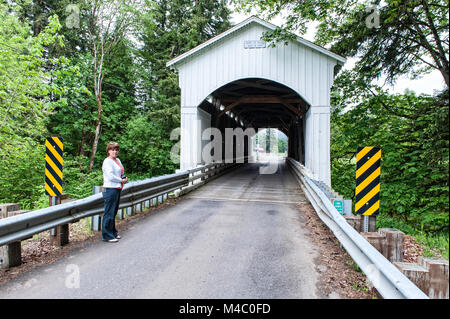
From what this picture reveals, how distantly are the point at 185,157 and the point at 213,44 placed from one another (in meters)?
4.16

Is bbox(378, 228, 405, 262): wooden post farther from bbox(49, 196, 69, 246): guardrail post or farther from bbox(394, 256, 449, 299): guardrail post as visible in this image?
bbox(49, 196, 69, 246): guardrail post

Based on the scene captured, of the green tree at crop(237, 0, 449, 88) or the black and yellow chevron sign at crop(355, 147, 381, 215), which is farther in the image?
the green tree at crop(237, 0, 449, 88)

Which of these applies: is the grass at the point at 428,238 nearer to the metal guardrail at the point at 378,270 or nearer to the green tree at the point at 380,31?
the metal guardrail at the point at 378,270

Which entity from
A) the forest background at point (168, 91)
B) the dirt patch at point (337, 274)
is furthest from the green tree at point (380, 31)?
the dirt patch at point (337, 274)

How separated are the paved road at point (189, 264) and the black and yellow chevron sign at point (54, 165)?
1.07m

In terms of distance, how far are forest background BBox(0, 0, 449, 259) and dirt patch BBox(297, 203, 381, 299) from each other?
32.3 inches

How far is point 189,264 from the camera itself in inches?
126

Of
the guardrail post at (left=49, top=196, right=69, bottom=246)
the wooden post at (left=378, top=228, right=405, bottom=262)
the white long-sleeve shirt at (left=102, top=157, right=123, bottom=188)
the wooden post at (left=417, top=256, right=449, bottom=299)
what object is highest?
the white long-sleeve shirt at (left=102, top=157, right=123, bottom=188)

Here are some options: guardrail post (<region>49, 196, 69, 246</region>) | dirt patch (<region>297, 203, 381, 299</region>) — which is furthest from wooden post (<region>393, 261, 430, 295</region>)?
guardrail post (<region>49, 196, 69, 246</region>)

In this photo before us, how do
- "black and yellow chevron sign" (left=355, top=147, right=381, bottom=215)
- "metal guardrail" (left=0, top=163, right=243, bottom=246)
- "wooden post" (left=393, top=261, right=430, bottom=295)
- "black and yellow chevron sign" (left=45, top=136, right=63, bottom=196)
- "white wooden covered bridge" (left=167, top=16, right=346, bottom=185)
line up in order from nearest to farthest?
"wooden post" (left=393, top=261, right=430, bottom=295) < "metal guardrail" (left=0, top=163, right=243, bottom=246) < "black and yellow chevron sign" (left=355, top=147, right=381, bottom=215) < "black and yellow chevron sign" (left=45, top=136, right=63, bottom=196) < "white wooden covered bridge" (left=167, top=16, right=346, bottom=185)

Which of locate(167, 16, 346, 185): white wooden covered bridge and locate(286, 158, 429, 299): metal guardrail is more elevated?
locate(167, 16, 346, 185): white wooden covered bridge

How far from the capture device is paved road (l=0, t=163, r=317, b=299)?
100 inches
